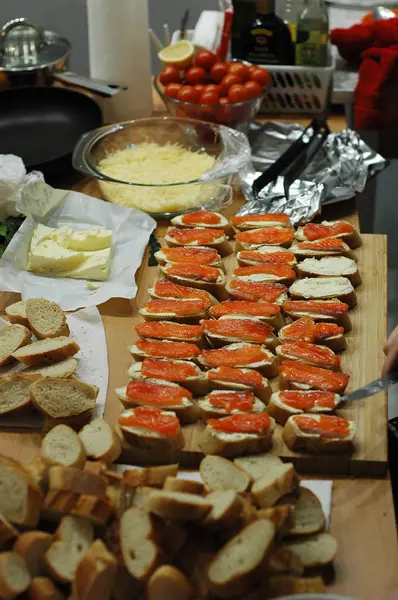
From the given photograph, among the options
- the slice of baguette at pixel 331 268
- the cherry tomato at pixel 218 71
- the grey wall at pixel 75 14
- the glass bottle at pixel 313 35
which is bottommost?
the grey wall at pixel 75 14

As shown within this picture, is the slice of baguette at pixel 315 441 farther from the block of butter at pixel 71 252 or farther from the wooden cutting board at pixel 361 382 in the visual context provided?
the block of butter at pixel 71 252

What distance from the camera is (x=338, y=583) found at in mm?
1670

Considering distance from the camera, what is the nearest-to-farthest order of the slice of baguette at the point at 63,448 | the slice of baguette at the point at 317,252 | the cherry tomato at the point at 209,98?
the slice of baguette at the point at 63,448, the slice of baguette at the point at 317,252, the cherry tomato at the point at 209,98

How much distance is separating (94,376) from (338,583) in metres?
0.88

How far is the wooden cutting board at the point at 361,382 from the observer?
193 cm

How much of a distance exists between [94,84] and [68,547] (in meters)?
2.23

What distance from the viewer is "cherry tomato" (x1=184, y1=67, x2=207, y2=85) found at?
3365mm

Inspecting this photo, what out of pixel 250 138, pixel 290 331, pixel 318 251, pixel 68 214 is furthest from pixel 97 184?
pixel 290 331

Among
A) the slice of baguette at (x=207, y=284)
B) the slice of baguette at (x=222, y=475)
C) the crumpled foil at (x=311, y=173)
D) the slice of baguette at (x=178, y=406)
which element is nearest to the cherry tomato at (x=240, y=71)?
the crumpled foil at (x=311, y=173)

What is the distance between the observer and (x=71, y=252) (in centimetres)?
266

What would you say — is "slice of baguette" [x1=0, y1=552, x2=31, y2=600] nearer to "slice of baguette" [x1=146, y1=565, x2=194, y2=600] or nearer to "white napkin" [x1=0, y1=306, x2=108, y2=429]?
"slice of baguette" [x1=146, y1=565, x2=194, y2=600]

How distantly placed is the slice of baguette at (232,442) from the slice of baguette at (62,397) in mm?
317

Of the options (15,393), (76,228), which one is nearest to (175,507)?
(15,393)

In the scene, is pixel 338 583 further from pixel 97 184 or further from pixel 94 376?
pixel 97 184
